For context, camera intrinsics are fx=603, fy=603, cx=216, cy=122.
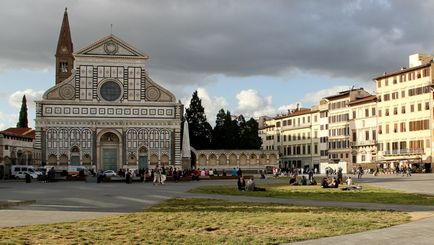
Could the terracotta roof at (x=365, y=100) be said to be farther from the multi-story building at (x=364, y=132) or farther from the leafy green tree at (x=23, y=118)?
the leafy green tree at (x=23, y=118)

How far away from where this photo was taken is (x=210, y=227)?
14906 millimetres

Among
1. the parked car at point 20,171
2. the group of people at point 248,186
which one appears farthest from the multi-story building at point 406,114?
the group of people at point 248,186

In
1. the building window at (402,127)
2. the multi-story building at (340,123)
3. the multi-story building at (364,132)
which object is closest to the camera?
the building window at (402,127)

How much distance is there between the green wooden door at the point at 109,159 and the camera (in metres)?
84.7

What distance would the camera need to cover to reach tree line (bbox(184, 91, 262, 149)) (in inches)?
3784

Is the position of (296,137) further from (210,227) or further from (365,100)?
(210,227)

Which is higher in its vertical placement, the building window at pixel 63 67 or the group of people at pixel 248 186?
the building window at pixel 63 67

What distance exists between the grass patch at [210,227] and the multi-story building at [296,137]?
294 ft

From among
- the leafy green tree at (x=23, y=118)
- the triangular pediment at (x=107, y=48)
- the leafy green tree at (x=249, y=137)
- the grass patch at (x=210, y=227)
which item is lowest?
the grass patch at (x=210, y=227)

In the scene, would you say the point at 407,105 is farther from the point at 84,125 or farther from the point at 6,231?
the point at 6,231

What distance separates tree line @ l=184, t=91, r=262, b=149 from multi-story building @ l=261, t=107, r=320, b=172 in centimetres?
1478

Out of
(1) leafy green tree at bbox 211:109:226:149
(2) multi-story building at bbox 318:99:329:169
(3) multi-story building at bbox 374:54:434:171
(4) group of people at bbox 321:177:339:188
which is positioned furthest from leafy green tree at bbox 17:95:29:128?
(4) group of people at bbox 321:177:339:188

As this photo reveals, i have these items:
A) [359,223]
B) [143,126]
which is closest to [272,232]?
[359,223]

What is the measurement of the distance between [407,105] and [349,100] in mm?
15610
